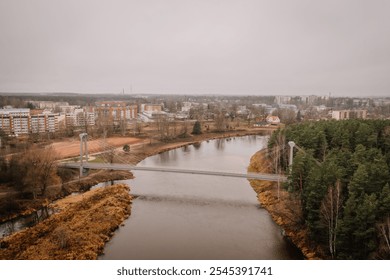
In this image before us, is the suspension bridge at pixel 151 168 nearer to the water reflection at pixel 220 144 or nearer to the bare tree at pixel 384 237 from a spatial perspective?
the bare tree at pixel 384 237

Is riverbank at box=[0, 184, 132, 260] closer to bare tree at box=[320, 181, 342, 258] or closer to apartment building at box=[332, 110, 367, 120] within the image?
bare tree at box=[320, 181, 342, 258]

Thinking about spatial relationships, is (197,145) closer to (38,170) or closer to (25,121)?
(25,121)

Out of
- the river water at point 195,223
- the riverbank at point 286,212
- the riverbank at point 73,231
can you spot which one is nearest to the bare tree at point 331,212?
the riverbank at point 286,212

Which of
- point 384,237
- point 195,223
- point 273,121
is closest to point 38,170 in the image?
point 195,223

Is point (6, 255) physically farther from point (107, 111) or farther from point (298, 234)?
point (107, 111)

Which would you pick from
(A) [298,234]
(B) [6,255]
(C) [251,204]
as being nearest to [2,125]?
(B) [6,255]

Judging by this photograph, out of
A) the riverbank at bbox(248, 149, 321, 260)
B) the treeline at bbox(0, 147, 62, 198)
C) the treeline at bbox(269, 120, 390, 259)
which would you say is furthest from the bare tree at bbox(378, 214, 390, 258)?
the treeline at bbox(0, 147, 62, 198)
